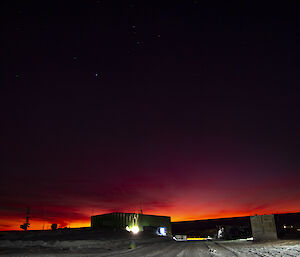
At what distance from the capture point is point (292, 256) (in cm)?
1288

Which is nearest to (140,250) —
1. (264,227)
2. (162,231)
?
(264,227)

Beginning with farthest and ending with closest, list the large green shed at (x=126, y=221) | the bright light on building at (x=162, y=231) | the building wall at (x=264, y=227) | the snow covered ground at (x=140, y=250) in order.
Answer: the bright light on building at (x=162, y=231) → the large green shed at (x=126, y=221) → the building wall at (x=264, y=227) → the snow covered ground at (x=140, y=250)

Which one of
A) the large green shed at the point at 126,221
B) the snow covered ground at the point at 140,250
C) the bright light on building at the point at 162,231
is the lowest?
the snow covered ground at the point at 140,250

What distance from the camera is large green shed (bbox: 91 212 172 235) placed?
173 ft

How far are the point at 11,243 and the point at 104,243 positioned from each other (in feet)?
30.6

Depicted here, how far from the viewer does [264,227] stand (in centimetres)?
3048

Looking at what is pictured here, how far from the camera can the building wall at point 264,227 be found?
2980 cm

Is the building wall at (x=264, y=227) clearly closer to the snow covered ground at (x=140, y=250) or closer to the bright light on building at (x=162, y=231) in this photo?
the snow covered ground at (x=140, y=250)

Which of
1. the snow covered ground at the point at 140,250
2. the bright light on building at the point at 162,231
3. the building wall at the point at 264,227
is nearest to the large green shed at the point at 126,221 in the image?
the bright light on building at the point at 162,231

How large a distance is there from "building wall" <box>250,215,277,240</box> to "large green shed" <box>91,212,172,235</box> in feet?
98.4

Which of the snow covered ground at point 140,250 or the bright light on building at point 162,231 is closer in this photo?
the snow covered ground at point 140,250

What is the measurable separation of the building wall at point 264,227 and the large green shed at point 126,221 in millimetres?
29995

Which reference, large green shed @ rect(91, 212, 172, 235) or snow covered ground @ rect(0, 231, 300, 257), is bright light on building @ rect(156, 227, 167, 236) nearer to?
large green shed @ rect(91, 212, 172, 235)

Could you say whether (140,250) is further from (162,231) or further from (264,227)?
(162,231)
